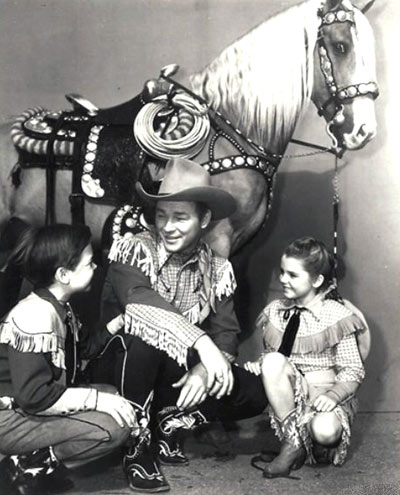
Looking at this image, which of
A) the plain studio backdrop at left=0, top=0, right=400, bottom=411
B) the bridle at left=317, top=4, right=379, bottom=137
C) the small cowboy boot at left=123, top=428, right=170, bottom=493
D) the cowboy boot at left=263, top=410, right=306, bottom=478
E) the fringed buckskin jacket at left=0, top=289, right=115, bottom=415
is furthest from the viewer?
the plain studio backdrop at left=0, top=0, right=400, bottom=411

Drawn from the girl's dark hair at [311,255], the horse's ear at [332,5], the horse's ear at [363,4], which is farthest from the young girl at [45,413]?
the horse's ear at [363,4]

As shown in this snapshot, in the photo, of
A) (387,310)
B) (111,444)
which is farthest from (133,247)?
(387,310)

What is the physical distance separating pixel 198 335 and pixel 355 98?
1176mm

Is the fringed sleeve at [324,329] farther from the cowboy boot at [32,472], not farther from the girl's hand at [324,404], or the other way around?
the cowboy boot at [32,472]

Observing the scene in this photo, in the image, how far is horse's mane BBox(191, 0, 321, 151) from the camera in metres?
2.71

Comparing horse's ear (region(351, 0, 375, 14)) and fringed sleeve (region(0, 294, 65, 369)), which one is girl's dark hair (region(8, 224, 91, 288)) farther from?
horse's ear (region(351, 0, 375, 14))

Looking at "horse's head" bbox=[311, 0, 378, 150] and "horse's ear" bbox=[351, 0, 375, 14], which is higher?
"horse's ear" bbox=[351, 0, 375, 14]

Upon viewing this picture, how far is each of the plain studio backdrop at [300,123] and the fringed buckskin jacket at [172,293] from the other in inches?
30.3

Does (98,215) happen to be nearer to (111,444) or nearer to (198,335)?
(198,335)

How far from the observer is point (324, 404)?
229cm

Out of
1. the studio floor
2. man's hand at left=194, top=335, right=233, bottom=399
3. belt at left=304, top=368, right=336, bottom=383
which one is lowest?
the studio floor

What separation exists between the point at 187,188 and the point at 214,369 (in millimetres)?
590

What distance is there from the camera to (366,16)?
2941mm

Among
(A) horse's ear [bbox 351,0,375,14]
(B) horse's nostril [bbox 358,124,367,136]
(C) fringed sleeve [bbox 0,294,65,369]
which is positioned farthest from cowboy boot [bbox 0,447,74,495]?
(A) horse's ear [bbox 351,0,375,14]
